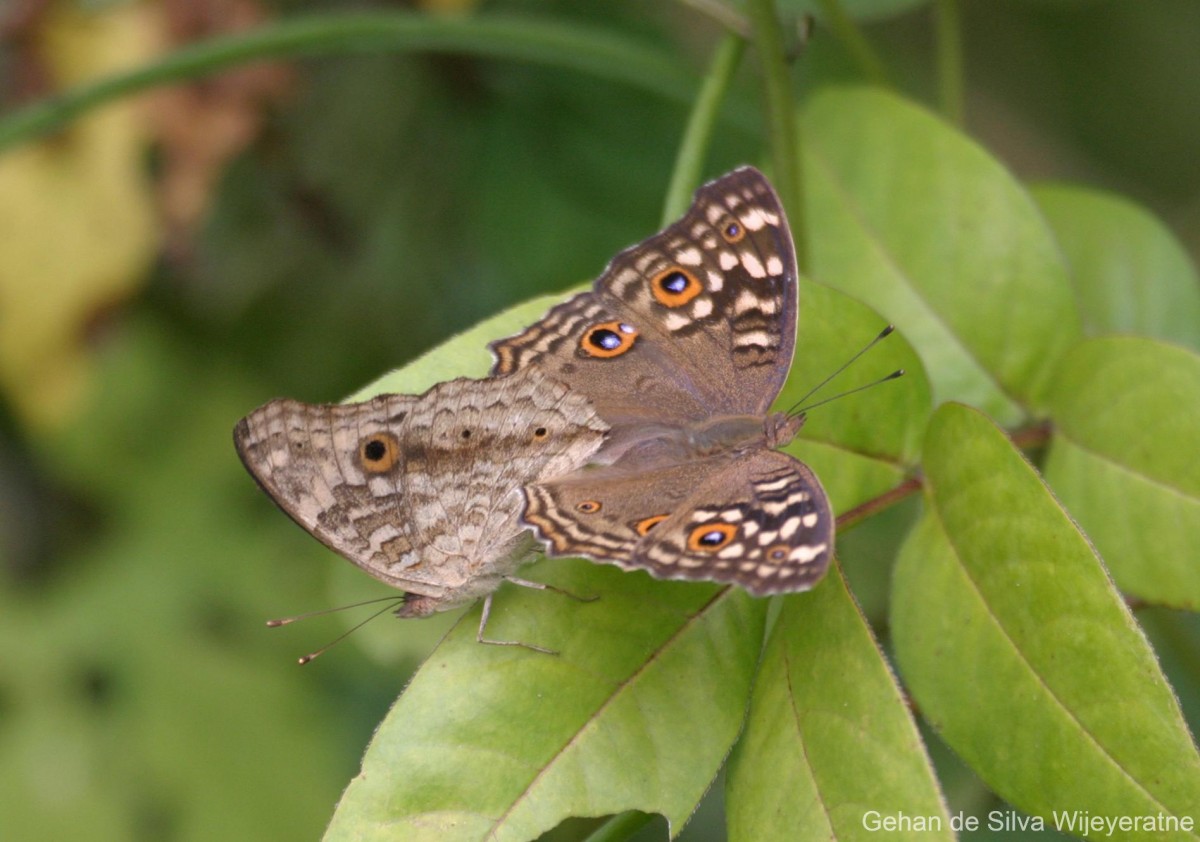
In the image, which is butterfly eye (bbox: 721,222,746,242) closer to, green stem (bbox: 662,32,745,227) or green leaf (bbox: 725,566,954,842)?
green stem (bbox: 662,32,745,227)

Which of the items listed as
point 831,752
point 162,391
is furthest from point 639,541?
point 162,391

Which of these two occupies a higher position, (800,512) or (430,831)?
(800,512)

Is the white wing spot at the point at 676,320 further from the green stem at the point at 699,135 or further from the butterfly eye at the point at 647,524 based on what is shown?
the butterfly eye at the point at 647,524

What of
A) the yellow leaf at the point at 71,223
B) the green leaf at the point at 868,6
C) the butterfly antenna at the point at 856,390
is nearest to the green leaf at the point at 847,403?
the butterfly antenna at the point at 856,390

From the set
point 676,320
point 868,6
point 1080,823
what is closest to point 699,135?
point 676,320

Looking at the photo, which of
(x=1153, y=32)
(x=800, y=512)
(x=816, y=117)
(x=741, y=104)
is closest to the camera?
(x=800, y=512)

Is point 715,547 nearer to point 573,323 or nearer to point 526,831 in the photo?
point 526,831

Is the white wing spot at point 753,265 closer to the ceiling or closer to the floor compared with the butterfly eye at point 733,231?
closer to the floor
